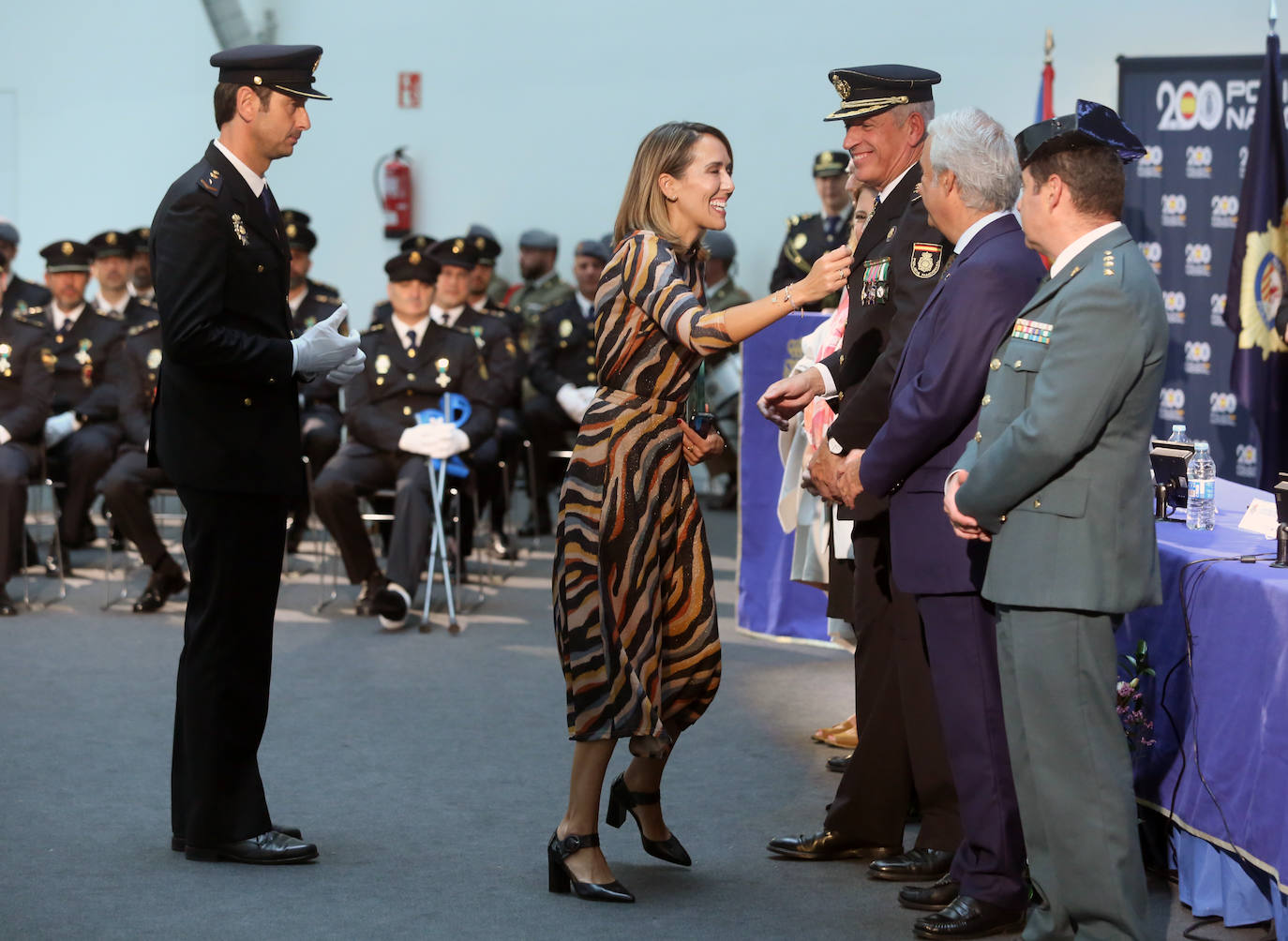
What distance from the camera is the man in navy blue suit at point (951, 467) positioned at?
293 centimetres

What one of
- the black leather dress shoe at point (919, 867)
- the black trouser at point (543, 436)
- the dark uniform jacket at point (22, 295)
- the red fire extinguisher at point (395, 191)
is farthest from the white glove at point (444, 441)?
the red fire extinguisher at point (395, 191)

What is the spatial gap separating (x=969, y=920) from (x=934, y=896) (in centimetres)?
21

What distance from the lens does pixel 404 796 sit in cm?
407

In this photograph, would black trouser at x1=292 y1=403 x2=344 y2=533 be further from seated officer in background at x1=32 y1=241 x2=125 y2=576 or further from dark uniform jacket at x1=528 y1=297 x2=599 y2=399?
dark uniform jacket at x1=528 y1=297 x2=599 y2=399

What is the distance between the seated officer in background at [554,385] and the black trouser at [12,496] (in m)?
2.63

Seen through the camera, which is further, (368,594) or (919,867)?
(368,594)

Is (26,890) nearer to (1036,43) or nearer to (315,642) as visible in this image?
(315,642)

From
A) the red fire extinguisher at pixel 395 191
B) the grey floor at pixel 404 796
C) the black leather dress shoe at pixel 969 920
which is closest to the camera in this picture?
the black leather dress shoe at pixel 969 920

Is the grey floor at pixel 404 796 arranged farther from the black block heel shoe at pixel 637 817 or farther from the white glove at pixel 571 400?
the white glove at pixel 571 400

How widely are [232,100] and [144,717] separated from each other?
2172 mm

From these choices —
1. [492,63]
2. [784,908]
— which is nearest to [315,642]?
[784,908]

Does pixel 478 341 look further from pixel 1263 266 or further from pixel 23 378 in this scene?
pixel 1263 266

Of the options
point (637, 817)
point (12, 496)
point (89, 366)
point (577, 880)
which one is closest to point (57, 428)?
point (89, 366)

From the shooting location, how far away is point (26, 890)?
3.30 meters
